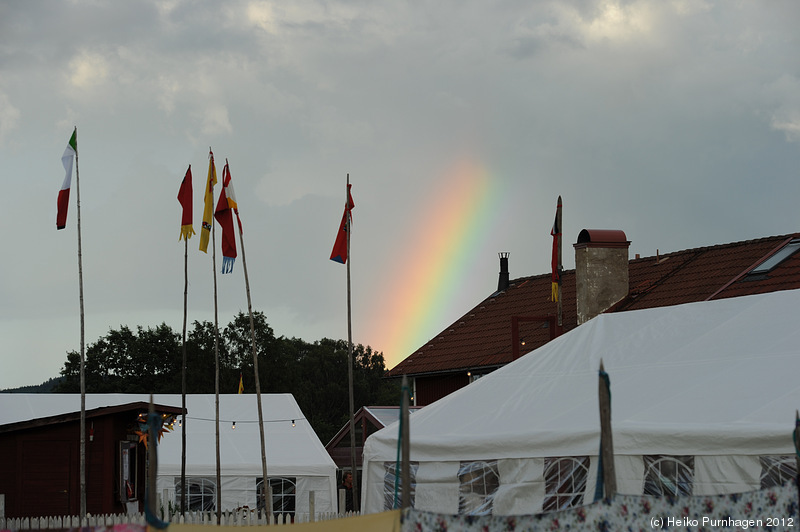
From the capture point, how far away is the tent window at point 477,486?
42.3ft

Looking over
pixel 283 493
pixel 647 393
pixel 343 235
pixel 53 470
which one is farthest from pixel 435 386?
pixel 647 393

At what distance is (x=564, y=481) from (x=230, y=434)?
18426 mm

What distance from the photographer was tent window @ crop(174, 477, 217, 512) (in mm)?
26781

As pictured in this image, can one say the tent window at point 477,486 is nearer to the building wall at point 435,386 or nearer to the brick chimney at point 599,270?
the brick chimney at point 599,270

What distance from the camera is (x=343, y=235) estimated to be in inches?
905

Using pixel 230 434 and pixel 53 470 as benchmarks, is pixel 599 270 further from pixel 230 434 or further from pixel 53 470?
pixel 53 470

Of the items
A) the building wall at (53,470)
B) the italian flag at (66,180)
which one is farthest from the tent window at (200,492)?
the italian flag at (66,180)

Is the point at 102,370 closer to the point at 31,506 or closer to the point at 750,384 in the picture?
the point at 31,506

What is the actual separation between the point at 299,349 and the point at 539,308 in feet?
197

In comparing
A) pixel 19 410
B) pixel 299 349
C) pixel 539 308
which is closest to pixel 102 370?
pixel 299 349

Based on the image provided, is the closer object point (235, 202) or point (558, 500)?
point (558, 500)

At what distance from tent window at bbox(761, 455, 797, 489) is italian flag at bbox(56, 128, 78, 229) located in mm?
14833

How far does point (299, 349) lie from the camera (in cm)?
8769

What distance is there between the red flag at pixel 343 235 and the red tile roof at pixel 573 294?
20.7ft
